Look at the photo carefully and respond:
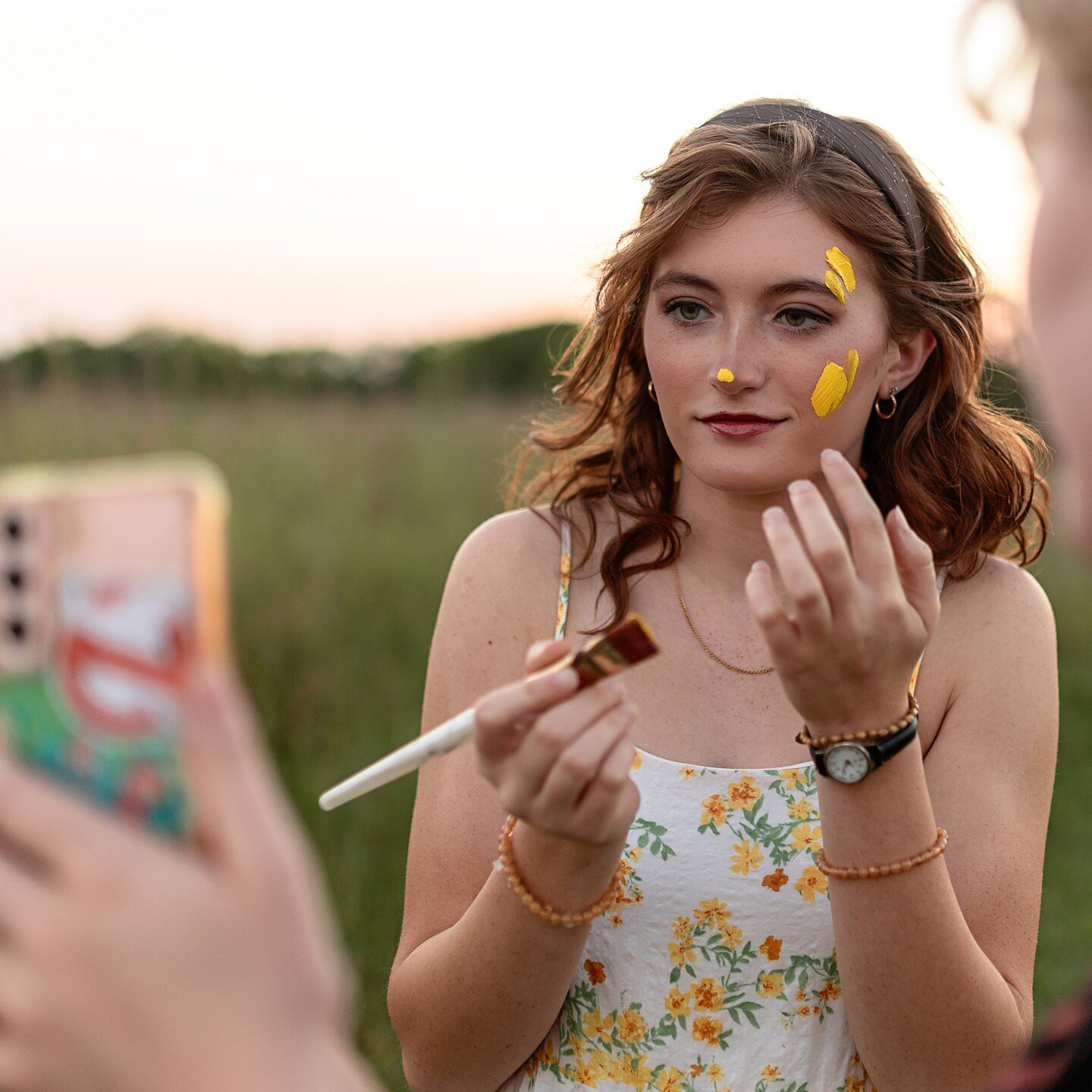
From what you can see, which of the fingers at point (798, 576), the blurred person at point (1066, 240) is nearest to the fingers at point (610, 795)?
the fingers at point (798, 576)

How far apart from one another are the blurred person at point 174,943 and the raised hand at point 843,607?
33.0 inches

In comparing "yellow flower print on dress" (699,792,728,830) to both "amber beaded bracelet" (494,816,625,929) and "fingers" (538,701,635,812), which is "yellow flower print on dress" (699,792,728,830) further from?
"fingers" (538,701,635,812)

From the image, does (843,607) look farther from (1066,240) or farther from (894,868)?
(1066,240)

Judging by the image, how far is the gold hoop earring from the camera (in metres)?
2.30

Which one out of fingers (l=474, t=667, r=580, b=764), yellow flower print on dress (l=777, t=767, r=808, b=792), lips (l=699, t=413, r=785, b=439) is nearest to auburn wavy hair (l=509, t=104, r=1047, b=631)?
lips (l=699, t=413, r=785, b=439)

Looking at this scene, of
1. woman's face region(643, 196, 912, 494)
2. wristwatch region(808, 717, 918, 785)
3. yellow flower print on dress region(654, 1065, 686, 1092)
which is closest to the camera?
wristwatch region(808, 717, 918, 785)

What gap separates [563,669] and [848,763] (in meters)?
0.49

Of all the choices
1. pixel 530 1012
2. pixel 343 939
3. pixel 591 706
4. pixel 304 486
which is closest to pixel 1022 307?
pixel 591 706

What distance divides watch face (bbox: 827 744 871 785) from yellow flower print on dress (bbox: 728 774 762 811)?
0.39m

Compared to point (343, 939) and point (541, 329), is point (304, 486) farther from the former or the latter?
point (541, 329)

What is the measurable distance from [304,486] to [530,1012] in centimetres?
396

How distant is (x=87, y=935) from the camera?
2.24 ft

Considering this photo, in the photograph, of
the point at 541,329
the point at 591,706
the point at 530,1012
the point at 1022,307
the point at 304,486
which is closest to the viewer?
the point at 1022,307

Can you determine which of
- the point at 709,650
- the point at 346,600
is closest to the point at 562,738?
the point at 709,650
